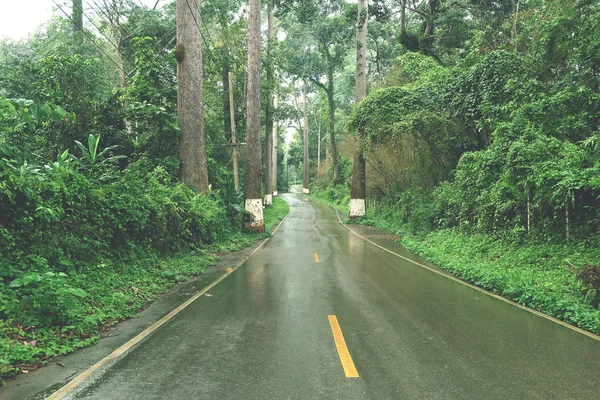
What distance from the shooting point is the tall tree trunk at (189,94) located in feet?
47.5

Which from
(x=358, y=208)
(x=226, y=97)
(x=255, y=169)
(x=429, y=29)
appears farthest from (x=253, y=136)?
(x=429, y=29)

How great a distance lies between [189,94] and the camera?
1464 centimetres

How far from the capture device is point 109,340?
16.4 ft

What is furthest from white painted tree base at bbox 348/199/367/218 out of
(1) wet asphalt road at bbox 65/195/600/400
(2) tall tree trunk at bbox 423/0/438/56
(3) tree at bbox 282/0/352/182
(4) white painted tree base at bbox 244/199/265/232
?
(1) wet asphalt road at bbox 65/195/600/400

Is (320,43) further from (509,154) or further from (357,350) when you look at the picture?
(357,350)

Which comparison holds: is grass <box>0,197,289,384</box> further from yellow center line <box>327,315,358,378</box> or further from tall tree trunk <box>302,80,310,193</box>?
tall tree trunk <box>302,80,310,193</box>

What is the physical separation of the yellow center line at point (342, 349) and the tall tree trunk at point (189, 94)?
34.6ft

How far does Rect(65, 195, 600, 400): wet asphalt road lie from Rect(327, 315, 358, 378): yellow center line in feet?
0.22

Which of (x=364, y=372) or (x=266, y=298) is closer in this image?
(x=364, y=372)

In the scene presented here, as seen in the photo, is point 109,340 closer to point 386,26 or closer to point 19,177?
point 19,177

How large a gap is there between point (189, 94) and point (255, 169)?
5.02m

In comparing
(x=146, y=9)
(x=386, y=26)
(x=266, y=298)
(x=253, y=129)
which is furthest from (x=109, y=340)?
(x=386, y=26)

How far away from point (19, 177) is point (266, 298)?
4505 millimetres

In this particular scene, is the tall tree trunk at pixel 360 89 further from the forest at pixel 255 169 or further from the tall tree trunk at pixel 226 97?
the tall tree trunk at pixel 226 97
